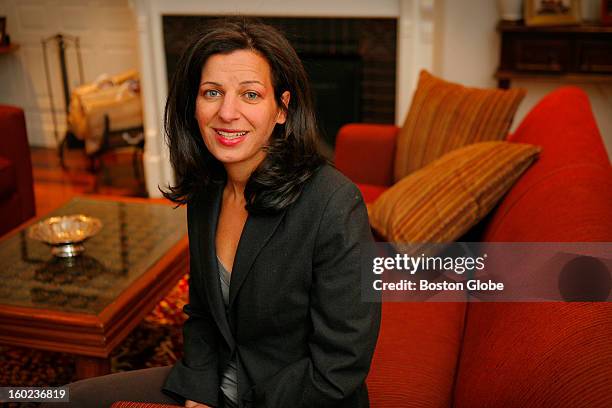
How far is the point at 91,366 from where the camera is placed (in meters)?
1.77

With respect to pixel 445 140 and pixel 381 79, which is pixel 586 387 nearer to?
pixel 445 140

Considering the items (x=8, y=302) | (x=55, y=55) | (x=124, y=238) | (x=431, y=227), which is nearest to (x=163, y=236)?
(x=124, y=238)

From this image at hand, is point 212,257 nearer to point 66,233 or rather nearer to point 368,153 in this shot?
point 66,233

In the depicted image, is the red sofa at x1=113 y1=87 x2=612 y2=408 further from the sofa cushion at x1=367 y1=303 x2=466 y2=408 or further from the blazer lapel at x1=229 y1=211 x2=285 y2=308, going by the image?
the blazer lapel at x1=229 y1=211 x2=285 y2=308

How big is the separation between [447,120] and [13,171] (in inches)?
73.9

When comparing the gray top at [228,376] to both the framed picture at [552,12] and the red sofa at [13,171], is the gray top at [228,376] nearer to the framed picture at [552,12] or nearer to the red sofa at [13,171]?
the red sofa at [13,171]

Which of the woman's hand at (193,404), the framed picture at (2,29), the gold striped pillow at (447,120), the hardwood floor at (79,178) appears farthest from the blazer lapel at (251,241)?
the framed picture at (2,29)

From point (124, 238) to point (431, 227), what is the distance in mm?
1087

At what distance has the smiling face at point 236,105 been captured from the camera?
1118 millimetres

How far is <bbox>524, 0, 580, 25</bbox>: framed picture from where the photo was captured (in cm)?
326

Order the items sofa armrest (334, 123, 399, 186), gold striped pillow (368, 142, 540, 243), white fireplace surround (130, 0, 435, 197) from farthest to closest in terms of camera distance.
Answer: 1. white fireplace surround (130, 0, 435, 197)
2. sofa armrest (334, 123, 399, 186)
3. gold striped pillow (368, 142, 540, 243)

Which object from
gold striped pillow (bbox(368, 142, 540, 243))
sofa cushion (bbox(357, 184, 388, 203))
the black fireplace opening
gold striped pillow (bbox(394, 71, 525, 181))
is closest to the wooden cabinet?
the black fireplace opening

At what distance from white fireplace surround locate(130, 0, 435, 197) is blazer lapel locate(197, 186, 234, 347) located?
231 centimetres

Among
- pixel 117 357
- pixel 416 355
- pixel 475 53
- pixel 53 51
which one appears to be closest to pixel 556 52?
pixel 475 53
